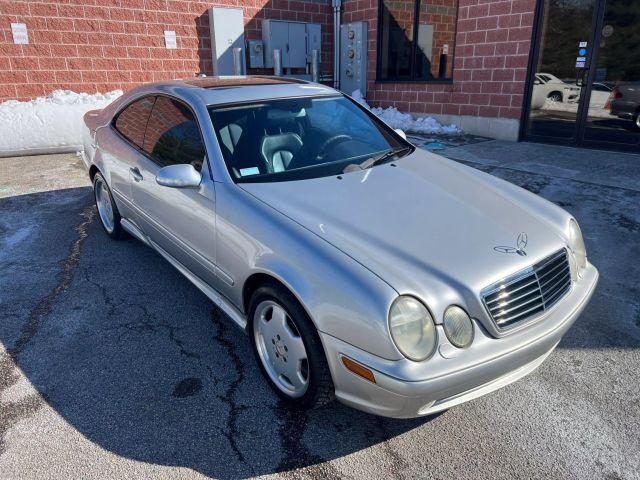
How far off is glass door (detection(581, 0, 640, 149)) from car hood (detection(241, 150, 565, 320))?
6.09m

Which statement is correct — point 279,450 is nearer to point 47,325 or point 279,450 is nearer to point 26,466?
point 26,466

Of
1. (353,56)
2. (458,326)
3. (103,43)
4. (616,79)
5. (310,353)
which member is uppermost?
(103,43)

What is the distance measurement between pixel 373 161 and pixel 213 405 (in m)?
Result: 1.81

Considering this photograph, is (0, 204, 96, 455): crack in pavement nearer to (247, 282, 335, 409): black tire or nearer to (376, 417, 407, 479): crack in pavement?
(247, 282, 335, 409): black tire

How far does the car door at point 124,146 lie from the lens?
3906 millimetres

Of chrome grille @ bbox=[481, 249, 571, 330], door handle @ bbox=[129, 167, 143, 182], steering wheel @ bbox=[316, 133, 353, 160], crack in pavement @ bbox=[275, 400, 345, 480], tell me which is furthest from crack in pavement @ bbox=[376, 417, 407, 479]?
door handle @ bbox=[129, 167, 143, 182]

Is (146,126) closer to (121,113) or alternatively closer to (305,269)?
(121,113)

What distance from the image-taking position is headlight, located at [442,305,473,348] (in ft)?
6.65

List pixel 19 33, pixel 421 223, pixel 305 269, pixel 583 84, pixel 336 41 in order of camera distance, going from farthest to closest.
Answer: pixel 336 41 < pixel 19 33 < pixel 583 84 < pixel 421 223 < pixel 305 269

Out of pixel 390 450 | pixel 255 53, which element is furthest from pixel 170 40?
pixel 390 450

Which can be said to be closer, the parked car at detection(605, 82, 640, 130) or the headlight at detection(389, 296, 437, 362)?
the headlight at detection(389, 296, 437, 362)

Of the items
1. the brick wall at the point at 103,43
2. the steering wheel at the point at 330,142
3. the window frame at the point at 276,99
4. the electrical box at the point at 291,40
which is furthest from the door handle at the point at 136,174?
the electrical box at the point at 291,40

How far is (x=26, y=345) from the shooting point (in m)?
3.11

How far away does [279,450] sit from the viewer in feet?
7.47
